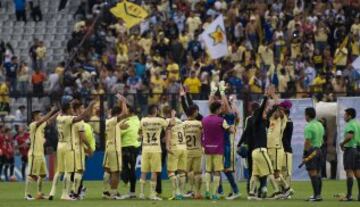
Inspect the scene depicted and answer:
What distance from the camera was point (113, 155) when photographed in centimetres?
3797

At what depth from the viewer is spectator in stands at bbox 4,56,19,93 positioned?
57.0m

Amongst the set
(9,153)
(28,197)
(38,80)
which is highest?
(38,80)

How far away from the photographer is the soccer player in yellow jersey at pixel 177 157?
122ft

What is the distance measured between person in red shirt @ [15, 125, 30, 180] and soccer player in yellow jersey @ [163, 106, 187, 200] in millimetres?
13866

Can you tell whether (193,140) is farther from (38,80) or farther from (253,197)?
(38,80)

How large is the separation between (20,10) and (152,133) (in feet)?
87.6

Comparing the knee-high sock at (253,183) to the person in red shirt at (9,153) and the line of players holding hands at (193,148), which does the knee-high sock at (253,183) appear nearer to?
the line of players holding hands at (193,148)

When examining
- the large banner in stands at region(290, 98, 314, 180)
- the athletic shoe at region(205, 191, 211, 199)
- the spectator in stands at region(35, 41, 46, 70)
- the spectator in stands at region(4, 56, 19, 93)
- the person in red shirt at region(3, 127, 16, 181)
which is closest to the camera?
the athletic shoe at region(205, 191, 211, 199)

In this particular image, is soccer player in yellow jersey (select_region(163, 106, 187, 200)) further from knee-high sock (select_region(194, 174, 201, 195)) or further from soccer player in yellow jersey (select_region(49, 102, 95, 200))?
soccer player in yellow jersey (select_region(49, 102, 95, 200))

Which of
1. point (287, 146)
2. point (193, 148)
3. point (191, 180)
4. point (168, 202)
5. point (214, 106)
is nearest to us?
point (168, 202)

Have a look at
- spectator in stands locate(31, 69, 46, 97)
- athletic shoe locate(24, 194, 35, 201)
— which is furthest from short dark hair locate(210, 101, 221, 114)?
spectator in stands locate(31, 69, 46, 97)

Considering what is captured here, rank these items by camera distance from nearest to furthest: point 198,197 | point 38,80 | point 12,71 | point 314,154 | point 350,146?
point 314,154
point 350,146
point 198,197
point 38,80
point 12,71

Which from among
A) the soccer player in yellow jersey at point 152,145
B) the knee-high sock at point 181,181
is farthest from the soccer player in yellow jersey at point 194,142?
the soccer player in yellow jersey at point 152,145

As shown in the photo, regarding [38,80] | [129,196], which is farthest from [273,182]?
[38,80]
